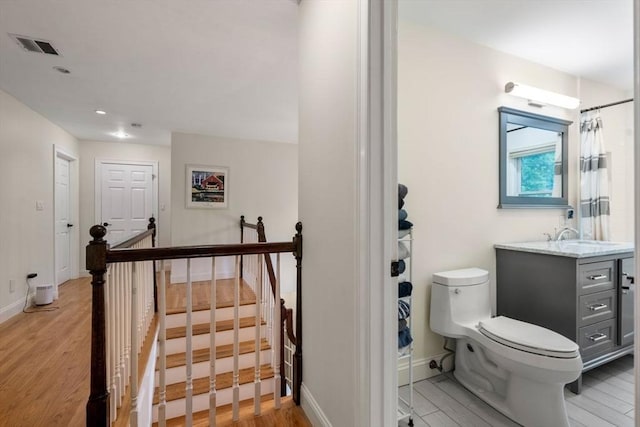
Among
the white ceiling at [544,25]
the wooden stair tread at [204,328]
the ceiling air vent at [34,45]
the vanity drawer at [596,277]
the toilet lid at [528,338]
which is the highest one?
the white ceiling at [544,25]

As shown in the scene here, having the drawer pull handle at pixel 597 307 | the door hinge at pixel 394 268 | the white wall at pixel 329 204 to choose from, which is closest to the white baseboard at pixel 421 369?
the white wall at pixel 329 204

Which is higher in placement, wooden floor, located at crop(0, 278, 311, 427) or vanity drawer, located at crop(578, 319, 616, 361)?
vanity drawer, located at crop(578, 319, 616, 361)

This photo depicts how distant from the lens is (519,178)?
98.5 inches

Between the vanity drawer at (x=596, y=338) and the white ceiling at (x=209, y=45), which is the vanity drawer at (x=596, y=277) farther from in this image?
the white ceiling at (x=209, y=45)

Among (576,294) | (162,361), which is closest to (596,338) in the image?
(576,294)

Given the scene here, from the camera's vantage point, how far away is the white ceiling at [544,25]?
1.88 m

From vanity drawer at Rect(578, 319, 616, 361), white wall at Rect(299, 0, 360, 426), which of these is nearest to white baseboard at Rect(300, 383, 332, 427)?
white wall at Rect(299, 0, 360, 426)

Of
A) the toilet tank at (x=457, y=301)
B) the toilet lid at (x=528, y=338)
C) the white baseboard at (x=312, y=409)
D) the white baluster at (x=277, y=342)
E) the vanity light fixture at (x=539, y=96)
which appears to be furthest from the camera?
the vanity light fixture at (x=539, y=96)

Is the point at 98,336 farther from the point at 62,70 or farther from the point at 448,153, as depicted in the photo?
the point at 62,70

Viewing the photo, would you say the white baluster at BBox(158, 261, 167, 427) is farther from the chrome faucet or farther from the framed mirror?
the chrome faucet

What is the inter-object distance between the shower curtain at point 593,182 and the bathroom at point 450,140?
0.62 m

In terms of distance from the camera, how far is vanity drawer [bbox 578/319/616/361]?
1951 millimetres

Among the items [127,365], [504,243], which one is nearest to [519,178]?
[504,243]

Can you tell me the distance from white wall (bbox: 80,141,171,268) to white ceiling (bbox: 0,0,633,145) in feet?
5.48
